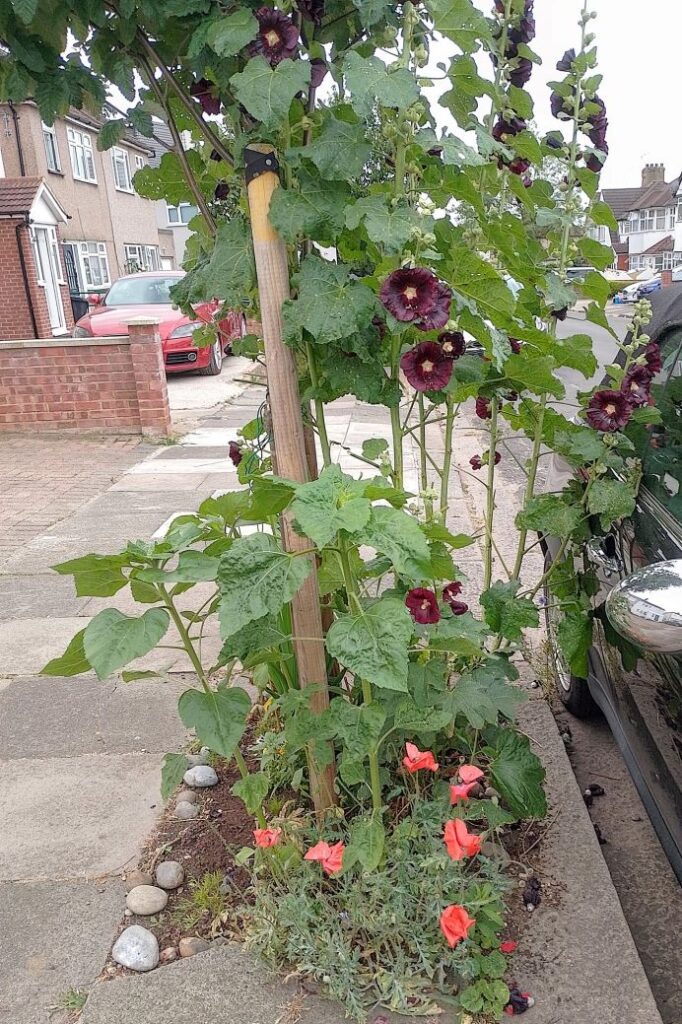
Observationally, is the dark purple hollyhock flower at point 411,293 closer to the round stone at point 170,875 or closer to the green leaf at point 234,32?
the green leaf at point 234,32

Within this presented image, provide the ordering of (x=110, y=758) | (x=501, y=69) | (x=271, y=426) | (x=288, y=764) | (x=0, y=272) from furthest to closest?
(x=0, y=272)
(x=110, y=758)
(x=288, y=764)
(x=501, y=69)
(x=271, y=426)

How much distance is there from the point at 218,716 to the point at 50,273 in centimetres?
2276

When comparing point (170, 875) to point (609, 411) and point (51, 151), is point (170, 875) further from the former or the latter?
point (51, 151)

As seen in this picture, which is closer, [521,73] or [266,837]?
[266,837]

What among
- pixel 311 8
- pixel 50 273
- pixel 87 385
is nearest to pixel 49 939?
pixel 311 8

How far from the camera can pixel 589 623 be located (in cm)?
281

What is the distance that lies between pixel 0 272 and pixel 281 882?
20414mm

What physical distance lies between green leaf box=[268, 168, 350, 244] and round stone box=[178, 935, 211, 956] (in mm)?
1821

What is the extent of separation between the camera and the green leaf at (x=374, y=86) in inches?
70.5

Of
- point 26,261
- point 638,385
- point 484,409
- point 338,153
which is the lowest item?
point 484,409

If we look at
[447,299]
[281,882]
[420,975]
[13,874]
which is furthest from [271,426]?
[13,874]

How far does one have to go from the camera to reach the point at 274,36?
1949 mm

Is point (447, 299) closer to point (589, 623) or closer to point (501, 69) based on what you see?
point (501, 69)

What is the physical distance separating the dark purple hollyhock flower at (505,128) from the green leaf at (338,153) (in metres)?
0.71
